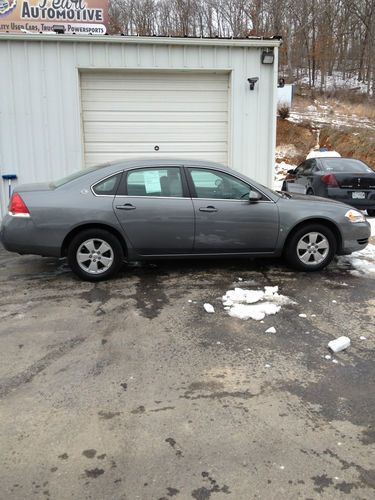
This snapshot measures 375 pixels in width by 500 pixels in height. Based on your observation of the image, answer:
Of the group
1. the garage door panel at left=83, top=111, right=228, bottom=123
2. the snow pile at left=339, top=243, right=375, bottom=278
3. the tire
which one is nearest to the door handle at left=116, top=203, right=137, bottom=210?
the tire

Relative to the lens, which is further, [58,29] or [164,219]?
[58,29]

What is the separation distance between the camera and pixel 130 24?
4266 cm

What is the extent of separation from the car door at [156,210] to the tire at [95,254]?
237 millimetres

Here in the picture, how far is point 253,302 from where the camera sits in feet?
17.5

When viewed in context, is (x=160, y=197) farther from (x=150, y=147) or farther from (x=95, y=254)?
(x=150, y=147)

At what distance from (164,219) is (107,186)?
0.81 m

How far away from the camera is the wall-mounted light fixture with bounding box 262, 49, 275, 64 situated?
934cm

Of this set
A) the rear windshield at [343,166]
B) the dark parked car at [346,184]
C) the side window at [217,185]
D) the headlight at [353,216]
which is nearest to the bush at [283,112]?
the rear windshield at [343,166]

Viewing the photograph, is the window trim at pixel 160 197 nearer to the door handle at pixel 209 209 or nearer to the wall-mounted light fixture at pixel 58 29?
the door handle at pixel 209 209

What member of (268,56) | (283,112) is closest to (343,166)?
(268,56)

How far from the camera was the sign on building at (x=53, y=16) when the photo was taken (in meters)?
9.45

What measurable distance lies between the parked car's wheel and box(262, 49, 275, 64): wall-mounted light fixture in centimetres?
440

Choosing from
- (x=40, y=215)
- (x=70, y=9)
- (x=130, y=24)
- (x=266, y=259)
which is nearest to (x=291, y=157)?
(x=70, y=9)

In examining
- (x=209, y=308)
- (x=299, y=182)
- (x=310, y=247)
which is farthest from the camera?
(x=299, y=182)
